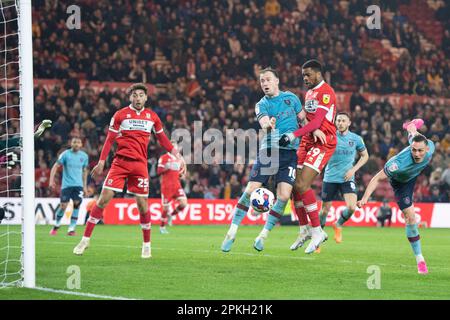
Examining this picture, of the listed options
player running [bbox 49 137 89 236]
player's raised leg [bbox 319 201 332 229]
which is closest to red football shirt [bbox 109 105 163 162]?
player's raised leg [bbox 319 201 332 229]

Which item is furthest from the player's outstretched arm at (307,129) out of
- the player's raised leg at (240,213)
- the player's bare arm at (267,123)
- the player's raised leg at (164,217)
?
the player's raised leg at (164,217)

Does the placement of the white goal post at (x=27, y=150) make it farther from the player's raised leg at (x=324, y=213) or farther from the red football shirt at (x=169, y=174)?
the red football shirt at (x=169, y=174)

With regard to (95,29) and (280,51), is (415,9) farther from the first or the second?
(95,29)

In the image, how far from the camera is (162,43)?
1158 inches

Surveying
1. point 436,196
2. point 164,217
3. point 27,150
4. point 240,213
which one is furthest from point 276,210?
point 436,196

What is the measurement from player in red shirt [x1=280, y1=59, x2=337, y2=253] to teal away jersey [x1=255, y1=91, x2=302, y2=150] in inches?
8.0

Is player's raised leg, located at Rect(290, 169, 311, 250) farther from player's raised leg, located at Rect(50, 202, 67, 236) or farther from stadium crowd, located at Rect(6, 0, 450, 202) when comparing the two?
stadium crowd, located at Rect(6, 0, 450, 202)

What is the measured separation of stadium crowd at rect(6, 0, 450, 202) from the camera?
25641 mm

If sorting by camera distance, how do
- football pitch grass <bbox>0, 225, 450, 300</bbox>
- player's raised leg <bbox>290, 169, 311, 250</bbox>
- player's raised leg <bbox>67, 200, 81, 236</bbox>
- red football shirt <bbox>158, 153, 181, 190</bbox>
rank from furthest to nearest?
red football shirt <bbox>158, 153, 181, 190</bbox> < player's raised leg <bbox>67, 200, 81, 236</bbox> < player's raised leg <bbox>290, 169, 311, 250</bbox> < football pitch grass <bbox>0, 225, 450, 300</bbox>

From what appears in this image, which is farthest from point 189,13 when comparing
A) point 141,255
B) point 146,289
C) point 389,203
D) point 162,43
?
point 146,289

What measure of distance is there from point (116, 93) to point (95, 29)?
3083 millimetres

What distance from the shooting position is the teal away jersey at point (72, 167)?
18.3m

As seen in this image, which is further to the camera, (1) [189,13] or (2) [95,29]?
(1) [189,13]

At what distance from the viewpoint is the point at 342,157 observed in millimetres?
15742
